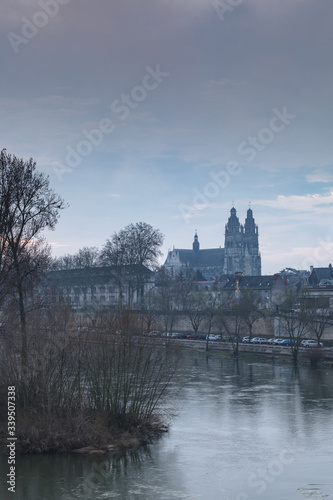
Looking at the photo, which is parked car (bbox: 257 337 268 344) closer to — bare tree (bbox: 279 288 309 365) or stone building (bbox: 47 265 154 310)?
bare tree (bbox: 279 288 309 365)

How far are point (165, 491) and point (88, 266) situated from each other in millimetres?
89364

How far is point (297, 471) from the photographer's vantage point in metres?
24.9

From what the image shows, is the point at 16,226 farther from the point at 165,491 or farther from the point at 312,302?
the point at 312,302

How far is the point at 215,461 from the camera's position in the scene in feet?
85.1

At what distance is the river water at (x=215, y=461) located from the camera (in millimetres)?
22750

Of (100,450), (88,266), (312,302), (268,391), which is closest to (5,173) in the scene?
(100,450)

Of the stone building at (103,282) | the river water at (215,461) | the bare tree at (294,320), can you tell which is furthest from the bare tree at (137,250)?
the river water at (215,461)

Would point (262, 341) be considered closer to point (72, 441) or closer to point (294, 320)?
point (294, 320)

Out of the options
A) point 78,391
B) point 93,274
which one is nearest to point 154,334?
point 78,391

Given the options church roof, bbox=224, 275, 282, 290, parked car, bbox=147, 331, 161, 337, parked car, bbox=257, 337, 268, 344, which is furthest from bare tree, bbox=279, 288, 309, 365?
church roof, bbox=224, 275, 282, 290

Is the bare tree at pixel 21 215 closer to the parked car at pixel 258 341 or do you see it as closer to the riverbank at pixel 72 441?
the riverbank at pixel 72 441

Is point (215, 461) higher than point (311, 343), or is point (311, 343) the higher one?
point (311, 343)

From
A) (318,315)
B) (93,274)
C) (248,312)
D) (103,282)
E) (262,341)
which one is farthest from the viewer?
(93,274)

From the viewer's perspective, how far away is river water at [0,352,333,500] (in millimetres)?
22750
